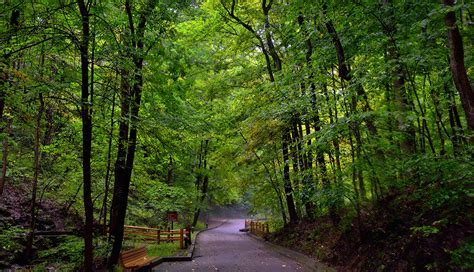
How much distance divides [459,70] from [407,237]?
11.3ft

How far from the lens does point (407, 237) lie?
674 cm

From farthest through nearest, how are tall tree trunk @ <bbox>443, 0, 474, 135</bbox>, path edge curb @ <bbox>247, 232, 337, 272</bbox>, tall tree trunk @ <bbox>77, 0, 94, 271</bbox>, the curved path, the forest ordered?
the curved path, path edge curb @ <bbox>247, 232, 337, 272</bbox>, tall tree trunk @ <bbox>77, 0, 94, 271</bbox>, the forest, tall tree trunk @ <bbox>443, 0, 474, 135</bbox>

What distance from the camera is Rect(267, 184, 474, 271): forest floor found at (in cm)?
544

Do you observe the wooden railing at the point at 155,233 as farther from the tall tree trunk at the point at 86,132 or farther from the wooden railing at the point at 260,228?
the tall tree trunk at the point at 86,132

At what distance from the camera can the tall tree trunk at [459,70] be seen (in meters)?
5.25

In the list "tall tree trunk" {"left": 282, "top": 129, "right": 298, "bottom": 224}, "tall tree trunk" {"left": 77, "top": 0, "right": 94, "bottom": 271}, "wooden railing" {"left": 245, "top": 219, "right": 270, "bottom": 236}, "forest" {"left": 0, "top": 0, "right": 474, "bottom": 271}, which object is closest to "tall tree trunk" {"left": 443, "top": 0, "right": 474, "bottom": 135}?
"forest" {"left": 0, "top": 0, "right": 474, "bottom": 271}

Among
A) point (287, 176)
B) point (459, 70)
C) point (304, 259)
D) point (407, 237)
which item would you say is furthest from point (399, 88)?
point (287, 176)

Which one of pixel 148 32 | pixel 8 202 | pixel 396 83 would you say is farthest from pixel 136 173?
pixel 396 83

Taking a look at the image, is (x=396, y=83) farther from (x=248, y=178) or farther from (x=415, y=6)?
(x=248, y=178)

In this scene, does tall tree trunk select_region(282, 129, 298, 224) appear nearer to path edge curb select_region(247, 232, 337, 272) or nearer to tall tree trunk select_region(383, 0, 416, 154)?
path edge curb select_region(247, 232, 337, 272)

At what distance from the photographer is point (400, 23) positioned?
7.27m

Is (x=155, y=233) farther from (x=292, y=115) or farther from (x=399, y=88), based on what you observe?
(x=399, y=88)

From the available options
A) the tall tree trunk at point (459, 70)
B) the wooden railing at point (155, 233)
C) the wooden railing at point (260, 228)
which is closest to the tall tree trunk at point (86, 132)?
the tall tree trunk at point (459, 70)

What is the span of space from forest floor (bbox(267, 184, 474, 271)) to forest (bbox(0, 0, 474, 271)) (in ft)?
0.13
